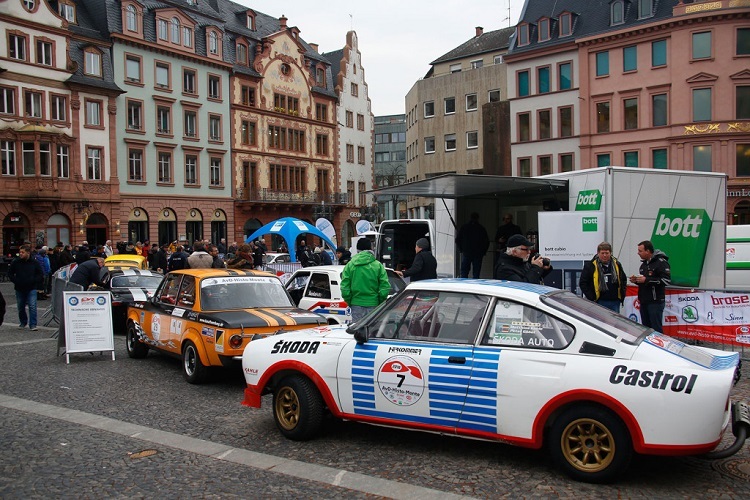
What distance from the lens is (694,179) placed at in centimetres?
1280

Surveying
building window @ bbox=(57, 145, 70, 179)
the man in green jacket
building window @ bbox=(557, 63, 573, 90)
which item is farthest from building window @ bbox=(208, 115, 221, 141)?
the man in green jacket

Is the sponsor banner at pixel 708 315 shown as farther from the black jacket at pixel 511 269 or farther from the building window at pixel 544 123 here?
the building window at pixel 544 123

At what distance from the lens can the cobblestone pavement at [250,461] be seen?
5.54 m

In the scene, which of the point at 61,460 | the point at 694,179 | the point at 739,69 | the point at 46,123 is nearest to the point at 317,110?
the point at 46,123

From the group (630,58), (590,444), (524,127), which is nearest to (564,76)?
(524,127)

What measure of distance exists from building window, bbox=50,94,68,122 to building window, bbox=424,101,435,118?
3244 centimetres

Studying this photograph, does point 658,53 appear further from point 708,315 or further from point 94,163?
point 708,315

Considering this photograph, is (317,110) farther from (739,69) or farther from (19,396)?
(19,396)

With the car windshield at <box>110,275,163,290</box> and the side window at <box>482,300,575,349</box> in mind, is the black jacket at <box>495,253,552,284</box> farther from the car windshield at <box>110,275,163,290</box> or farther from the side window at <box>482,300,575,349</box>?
the car windshield at <box>110,275,163,290</box>

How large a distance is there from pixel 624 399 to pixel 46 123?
40.6m

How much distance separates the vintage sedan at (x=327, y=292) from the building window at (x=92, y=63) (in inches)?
1331

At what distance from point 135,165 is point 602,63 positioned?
31445 mm

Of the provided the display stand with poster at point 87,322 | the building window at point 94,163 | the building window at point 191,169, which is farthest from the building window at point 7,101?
the display stand with poster at point 87,322

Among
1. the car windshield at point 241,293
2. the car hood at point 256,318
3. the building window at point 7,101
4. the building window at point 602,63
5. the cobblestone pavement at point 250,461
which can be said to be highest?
the building window at point 602,63
